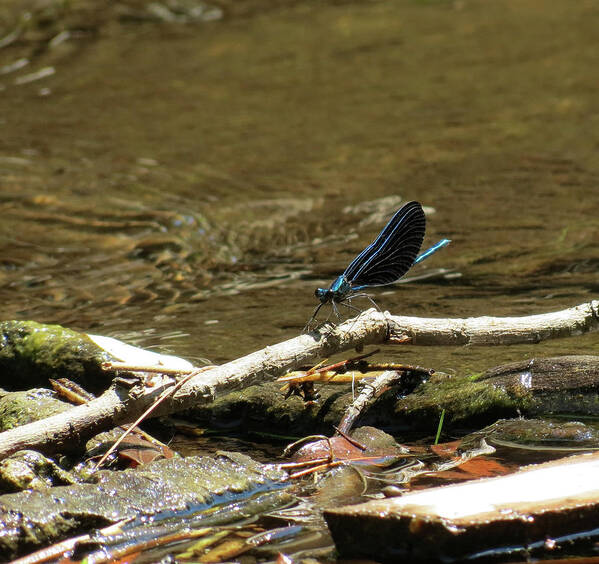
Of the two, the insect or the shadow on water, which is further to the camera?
the shadow on water

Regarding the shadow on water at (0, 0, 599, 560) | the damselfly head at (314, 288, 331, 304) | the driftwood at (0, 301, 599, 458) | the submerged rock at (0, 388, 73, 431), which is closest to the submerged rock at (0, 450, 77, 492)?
the driftwood at (0, 301, 599, 458)

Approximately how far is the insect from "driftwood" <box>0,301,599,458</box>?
0.38 meters

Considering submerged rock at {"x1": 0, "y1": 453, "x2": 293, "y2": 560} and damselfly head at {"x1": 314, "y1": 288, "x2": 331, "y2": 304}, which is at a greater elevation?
damselfly head at {"x1": 314, "y1": 288, "x2": 331, "y2": 304}

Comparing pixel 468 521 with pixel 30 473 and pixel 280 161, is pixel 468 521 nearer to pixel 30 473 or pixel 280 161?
pixel 30 473

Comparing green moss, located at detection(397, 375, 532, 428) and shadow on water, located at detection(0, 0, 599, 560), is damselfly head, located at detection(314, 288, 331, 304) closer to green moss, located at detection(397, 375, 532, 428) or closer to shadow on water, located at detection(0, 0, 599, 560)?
green moss, located at detection(397, 375, 532, 428)

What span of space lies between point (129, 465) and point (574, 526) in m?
1.33

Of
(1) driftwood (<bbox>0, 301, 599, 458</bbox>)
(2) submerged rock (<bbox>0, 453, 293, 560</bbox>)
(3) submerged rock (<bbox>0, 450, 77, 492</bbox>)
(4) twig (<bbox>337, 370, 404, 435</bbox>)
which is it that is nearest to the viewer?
(2) submerged rock (<bbox>0, 453, 293, 560</bbox>)

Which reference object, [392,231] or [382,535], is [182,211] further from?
[382,535]

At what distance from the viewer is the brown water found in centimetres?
496

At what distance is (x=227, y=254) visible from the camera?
6.03 metres

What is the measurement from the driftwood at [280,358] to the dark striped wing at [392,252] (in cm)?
44

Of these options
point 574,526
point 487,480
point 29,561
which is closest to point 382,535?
point 487,480

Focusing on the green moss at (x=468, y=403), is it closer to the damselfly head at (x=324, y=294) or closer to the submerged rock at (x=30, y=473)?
the damselfly head at (x=324, y=294)

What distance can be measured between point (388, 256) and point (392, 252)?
0.02 meters
